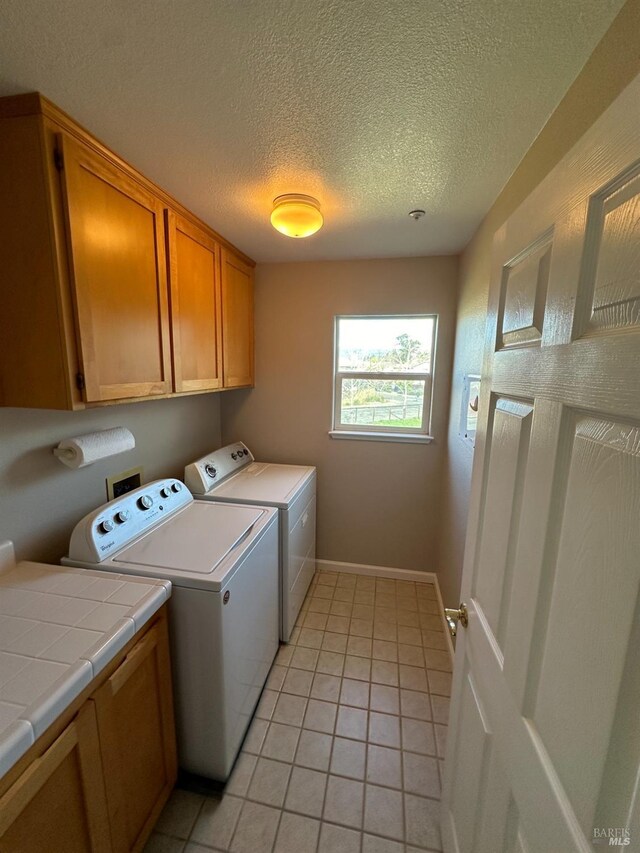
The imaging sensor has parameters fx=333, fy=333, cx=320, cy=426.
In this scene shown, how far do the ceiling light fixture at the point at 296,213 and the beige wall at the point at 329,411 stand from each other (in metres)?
0.92

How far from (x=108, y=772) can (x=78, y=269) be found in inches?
58.9

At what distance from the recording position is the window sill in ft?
7.99

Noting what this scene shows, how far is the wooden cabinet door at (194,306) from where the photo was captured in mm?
1562

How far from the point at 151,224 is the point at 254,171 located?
486 millimetres

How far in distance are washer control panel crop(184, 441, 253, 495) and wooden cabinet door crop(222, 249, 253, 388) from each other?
49 centimetres

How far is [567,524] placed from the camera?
1.78 feet

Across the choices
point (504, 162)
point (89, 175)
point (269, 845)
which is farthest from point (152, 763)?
point (504, 162)

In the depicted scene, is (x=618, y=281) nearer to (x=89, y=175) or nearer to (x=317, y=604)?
(x=89, y=175)

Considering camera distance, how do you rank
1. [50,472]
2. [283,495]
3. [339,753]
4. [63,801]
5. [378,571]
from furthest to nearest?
1. [378,571]
2. [283,495]
3. [339,753]
4. [50,472]
5. [63,801]

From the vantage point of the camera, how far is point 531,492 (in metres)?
0.66

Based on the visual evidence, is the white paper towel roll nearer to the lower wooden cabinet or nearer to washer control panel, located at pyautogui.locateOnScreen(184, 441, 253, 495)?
washer control panel, located at pyautogui.locateOnScreen(184, 441, 253, 495)

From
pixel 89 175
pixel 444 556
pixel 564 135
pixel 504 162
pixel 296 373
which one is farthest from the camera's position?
pixel 296 373

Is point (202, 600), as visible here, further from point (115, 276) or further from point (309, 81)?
point (309, 81)

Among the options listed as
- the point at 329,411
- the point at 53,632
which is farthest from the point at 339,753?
the point at 329,411
